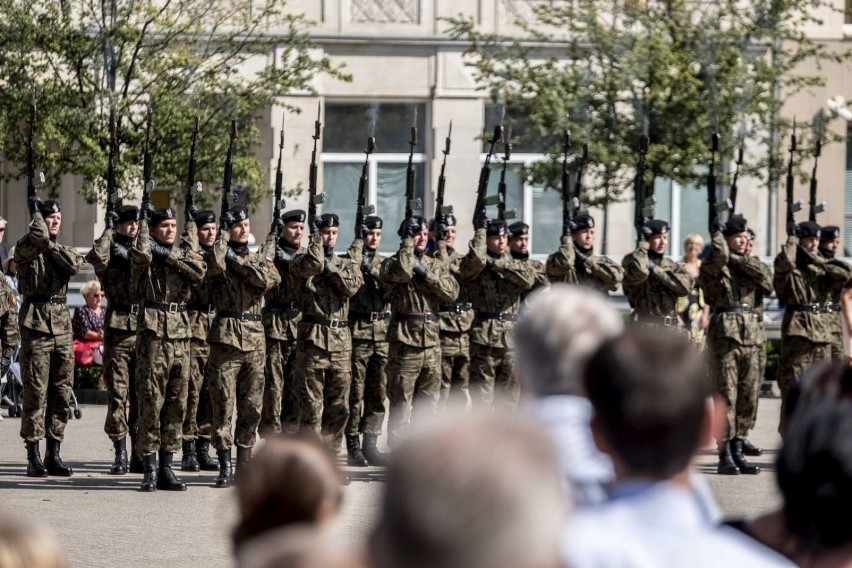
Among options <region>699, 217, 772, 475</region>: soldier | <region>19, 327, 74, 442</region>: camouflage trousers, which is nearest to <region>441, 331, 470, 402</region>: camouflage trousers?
<region>699, 217, 772, 475</region>: soldier

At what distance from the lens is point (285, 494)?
3045 millimetres

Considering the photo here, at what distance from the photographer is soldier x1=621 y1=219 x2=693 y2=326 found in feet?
41.7

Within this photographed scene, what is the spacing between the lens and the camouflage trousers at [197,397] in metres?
12.1

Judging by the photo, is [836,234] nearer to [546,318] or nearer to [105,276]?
[105,276]

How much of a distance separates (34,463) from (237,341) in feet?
5.35

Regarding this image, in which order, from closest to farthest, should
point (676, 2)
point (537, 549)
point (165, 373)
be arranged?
point (537, 549) < point (165, 373) < point (676, 2)

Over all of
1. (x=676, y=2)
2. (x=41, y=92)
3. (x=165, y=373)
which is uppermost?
(x=676, y=2)

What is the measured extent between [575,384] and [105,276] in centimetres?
831

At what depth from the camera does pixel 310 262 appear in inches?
464

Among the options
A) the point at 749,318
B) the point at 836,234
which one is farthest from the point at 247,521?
the point at 836,234

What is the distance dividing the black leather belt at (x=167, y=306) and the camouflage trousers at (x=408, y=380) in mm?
1976

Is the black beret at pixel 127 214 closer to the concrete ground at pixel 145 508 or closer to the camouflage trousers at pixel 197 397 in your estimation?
the camouflage trousers at pixel 197 397

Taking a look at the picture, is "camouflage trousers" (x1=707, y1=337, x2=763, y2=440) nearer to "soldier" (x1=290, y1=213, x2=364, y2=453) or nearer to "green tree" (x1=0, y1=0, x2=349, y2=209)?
"soldier" (x1=290, y1=213, x2=364, y2=453)

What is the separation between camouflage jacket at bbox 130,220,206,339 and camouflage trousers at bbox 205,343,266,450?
38 centimetres
